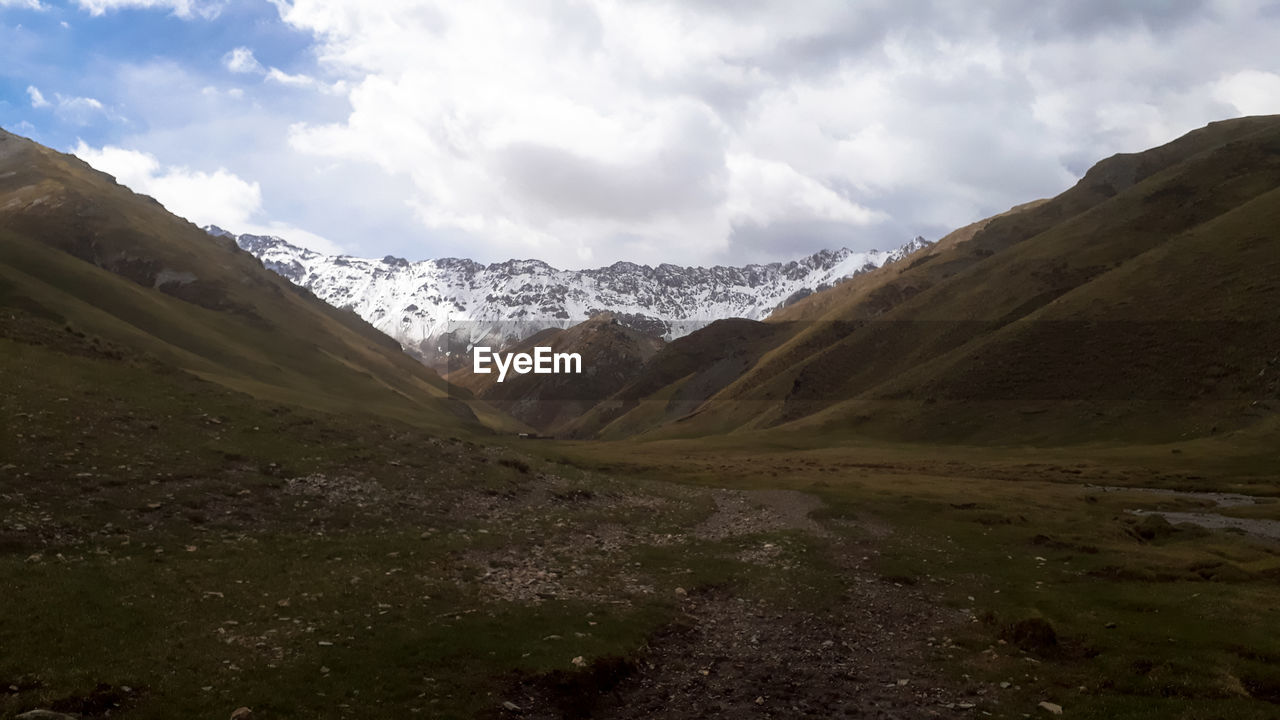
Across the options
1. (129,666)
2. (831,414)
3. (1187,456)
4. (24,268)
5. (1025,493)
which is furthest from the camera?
(831,414)

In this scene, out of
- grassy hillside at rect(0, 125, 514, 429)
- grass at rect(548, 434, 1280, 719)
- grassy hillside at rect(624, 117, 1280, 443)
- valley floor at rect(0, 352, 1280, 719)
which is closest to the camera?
valley floor at rect(0, 352, 1280, 719)

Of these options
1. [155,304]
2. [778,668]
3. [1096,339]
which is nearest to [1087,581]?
[778,668]

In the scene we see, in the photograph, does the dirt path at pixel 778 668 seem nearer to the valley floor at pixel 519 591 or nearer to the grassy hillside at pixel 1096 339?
the valley floor at pixel 519 591

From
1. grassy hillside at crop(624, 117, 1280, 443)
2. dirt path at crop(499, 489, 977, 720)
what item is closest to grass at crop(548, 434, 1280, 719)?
dirt path at crop(499, 489, 977, 720)

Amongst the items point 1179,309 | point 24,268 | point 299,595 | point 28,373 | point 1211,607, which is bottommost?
point 299,595

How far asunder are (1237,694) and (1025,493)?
50849mm

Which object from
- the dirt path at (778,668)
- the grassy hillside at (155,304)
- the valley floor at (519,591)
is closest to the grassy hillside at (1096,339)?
the valley floor at (519,591)

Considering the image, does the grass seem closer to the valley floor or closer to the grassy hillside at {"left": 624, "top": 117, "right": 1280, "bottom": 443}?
the valley floor

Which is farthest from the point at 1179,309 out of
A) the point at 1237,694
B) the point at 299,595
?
the point at 299,595

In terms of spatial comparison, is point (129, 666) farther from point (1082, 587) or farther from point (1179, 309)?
point (1179, 309)

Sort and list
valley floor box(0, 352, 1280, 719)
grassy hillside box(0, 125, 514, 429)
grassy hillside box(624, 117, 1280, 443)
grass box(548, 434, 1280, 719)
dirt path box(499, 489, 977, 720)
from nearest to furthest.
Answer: valley floor box(0, 352, 1280, 719) < dirt path box(499, 489, 977, 720) < grass box(548, 434, 1280, 719) < grassy hillside box(0, 125, 514, 429) < grassy hillside box(624, 117, 1280, 443)

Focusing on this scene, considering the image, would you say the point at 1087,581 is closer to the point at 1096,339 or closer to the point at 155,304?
the point at 1096,339

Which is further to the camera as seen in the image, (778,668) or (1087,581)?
(1087,581)

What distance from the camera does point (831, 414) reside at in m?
154
